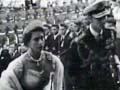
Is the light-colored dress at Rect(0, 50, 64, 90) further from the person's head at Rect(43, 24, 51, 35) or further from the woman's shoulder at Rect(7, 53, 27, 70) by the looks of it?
the person's head at Rect(43, 24, 51, 35)

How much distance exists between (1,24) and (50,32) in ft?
0.96

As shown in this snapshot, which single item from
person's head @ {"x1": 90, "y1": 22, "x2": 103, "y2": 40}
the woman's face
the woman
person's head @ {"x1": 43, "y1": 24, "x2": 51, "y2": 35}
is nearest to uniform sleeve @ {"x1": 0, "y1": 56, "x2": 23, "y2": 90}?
the woman

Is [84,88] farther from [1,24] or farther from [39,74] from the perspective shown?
[1,24]

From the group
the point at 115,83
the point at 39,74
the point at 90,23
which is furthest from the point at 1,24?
the point at 115,83

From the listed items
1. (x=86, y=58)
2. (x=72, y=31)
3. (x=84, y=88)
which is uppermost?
(x=72, y=31)

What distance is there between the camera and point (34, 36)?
2133 mm

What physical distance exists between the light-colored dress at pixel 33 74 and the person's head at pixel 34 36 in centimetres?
4

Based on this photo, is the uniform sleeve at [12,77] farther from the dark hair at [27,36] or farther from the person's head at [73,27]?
the person's head at [73,27]

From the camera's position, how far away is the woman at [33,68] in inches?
84.0

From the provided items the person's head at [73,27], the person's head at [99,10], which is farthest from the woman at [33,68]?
the person's head at [99,10]

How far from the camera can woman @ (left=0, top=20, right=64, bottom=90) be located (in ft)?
7.00

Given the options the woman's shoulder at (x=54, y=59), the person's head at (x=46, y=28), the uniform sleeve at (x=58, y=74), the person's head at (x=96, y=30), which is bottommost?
the uniform sleeve at (x=58, y=74)

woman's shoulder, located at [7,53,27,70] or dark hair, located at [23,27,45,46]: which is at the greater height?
dark hair, located at [23,27,45,46]

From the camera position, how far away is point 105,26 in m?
2.23
